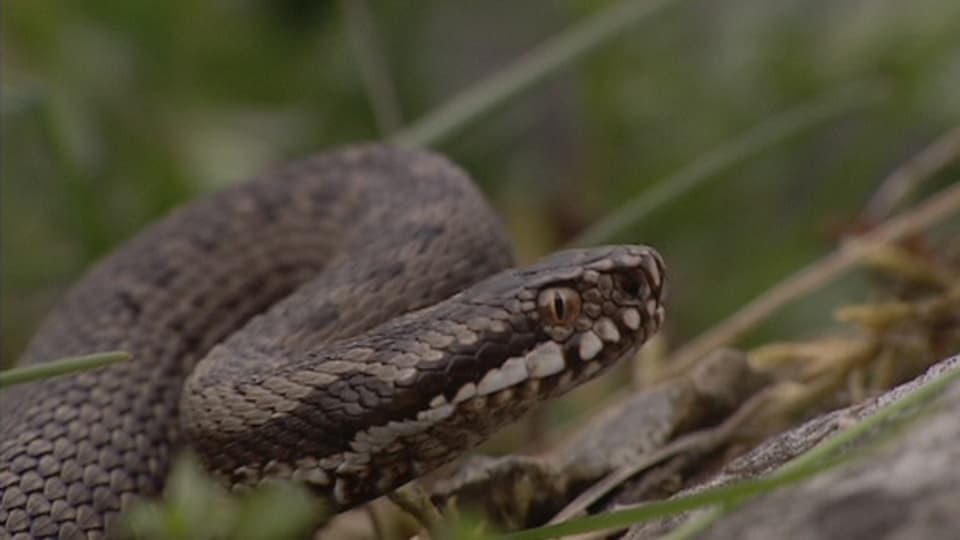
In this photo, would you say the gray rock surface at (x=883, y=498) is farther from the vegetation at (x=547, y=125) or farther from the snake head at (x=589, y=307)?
the vegetation at (x=547, y=125)

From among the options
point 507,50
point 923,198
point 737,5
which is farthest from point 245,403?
point 507,50

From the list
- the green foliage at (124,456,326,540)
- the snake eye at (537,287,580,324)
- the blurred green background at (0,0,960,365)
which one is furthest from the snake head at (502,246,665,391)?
the blurred green background at (0,0,960,365)

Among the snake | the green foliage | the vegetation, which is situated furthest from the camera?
the vegetation

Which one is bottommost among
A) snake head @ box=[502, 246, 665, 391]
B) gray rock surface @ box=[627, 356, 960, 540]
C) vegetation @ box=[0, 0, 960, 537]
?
gray rock surface @ box=[627, 356, 960, 540]

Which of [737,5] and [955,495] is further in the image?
[737,5]

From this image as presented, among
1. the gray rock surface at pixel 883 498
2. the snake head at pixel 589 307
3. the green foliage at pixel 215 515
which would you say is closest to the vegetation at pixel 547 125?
the snake head at pixel 589 307

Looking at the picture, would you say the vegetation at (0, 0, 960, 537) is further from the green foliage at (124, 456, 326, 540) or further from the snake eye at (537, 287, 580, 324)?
the green foliage at (124, 456, 326, 540)

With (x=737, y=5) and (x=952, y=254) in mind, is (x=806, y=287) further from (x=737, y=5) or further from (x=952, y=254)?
(x=737, y=5)
